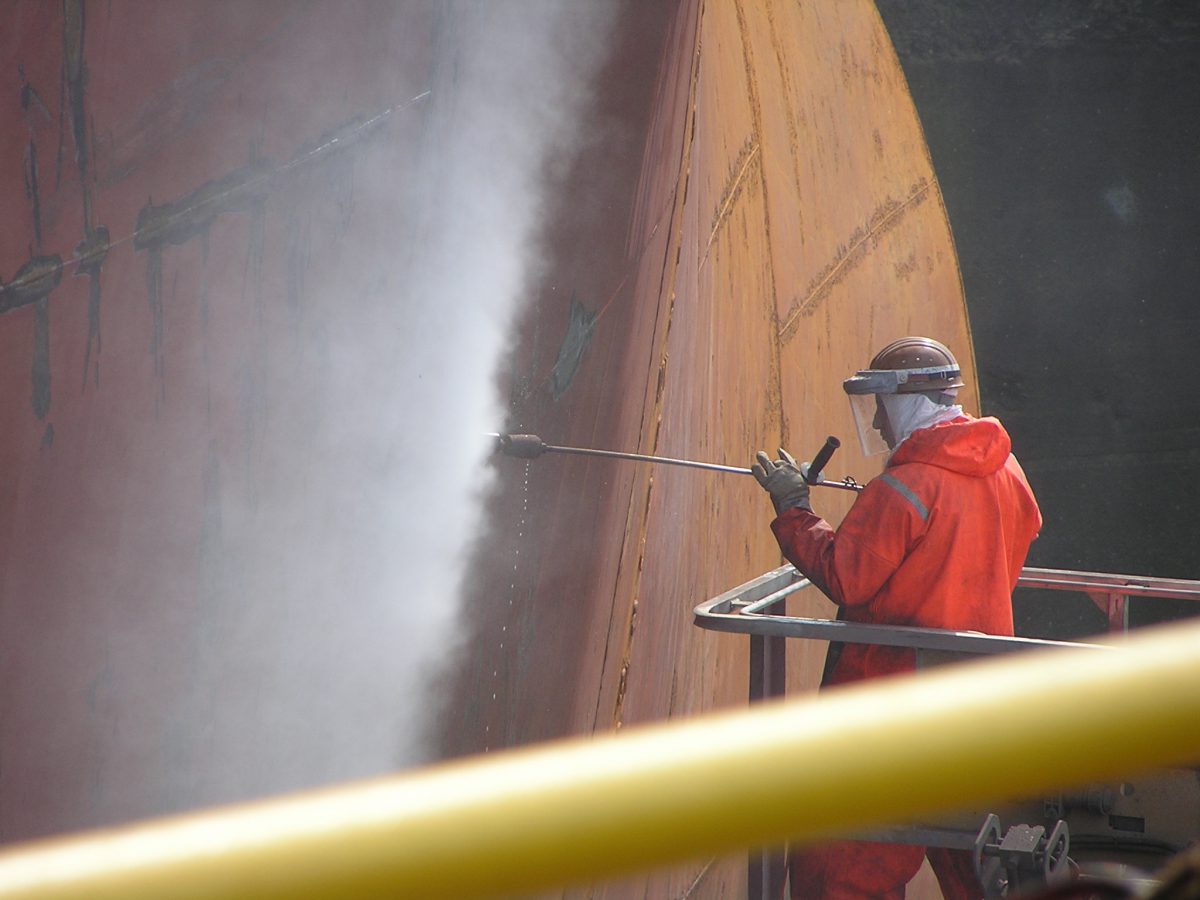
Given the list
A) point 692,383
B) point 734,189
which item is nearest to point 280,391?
point 692,383

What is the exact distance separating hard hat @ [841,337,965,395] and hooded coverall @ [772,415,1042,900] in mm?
103

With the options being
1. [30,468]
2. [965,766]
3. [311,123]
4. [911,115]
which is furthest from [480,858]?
[911,115]

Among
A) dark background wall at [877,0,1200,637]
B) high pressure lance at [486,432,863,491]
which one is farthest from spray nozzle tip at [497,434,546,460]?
dark background wall at [877,0,1200,637]

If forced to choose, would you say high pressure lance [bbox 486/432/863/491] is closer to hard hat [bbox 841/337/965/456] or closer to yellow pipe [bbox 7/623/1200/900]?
hard hat [bbox 841/337/965/456]

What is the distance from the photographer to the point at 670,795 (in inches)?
15.2

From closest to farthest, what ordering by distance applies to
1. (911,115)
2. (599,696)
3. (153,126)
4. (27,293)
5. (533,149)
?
(27,293) < (153,126) < (533,149) < (599,696) < (911,115)

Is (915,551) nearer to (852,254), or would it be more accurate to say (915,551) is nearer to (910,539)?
(910,539)

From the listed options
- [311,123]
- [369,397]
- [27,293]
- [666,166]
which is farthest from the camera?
[666,166]

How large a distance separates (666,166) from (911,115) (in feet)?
9.23

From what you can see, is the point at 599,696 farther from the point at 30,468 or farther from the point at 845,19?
the point at 845,19

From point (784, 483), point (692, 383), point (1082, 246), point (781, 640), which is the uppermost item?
point (1082, 246)

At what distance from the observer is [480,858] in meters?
0.39

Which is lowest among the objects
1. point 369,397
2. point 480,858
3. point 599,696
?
point 599,696

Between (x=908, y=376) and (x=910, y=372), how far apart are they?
0.01 meters
